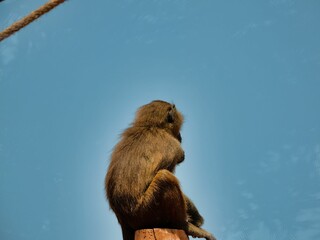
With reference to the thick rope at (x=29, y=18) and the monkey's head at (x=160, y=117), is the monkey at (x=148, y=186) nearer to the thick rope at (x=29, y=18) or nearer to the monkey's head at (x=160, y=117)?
the monkey's head at (x=160, y=117)

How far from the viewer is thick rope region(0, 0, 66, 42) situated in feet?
14.0

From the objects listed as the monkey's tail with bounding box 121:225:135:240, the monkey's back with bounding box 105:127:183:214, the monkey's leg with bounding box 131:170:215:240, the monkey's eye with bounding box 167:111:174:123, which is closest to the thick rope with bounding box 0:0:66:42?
the monkey's back with bounding box 105:127:183:214

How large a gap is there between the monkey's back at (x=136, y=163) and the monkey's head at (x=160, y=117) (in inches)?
11.8

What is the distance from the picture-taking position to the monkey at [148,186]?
5.66 metres

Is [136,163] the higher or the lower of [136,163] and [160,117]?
the lower

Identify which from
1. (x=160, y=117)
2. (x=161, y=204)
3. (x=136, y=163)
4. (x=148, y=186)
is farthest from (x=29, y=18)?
(x=160, y=117)

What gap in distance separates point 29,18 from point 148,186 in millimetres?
2571

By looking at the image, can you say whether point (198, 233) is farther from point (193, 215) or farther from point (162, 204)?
point (162, 204)

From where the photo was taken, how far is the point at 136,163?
19.5ft

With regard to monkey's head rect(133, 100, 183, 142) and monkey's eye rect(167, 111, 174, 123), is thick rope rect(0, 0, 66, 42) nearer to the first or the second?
monkey's head rect(133, 100, 183, 142)

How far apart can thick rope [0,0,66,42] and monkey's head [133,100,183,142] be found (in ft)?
9.87

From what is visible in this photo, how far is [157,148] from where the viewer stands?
6.25 m

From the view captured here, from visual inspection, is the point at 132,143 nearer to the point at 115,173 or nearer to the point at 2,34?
the point at 115,173

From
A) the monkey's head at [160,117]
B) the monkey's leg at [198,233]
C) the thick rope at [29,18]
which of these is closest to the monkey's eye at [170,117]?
the monkey's head at [160,117]
